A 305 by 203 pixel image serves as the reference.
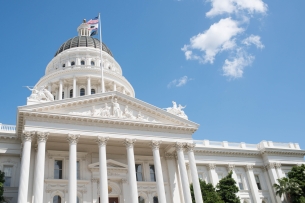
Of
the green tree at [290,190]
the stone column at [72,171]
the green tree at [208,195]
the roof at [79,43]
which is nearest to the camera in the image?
the stone column at [72,171]

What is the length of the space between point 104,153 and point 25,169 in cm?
676

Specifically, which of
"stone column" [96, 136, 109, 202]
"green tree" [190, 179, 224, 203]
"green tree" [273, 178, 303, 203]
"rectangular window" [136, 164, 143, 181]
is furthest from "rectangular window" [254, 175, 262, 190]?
"stone column" [96, 136, 109, 202]

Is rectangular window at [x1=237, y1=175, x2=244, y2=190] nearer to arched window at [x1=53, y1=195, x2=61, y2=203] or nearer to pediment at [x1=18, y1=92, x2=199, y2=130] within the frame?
pediment at [x1=18, y1=92, x2=199, y2=130]

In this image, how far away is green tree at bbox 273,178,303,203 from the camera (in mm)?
37656

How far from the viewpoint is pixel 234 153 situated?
42.2 meters

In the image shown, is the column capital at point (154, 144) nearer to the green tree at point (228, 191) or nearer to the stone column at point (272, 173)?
the green tree at point (228, 191)

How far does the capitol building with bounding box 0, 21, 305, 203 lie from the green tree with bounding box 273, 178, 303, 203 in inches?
87.9

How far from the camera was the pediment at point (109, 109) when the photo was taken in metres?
28.6

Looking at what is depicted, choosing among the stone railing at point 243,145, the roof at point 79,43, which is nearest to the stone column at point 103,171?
the stone railing at point 243,145

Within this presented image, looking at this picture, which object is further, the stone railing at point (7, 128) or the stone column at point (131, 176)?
the stone railing at point (7, 128)

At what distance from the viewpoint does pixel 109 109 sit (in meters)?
31.2

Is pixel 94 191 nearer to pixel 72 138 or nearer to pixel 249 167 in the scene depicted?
pixel 72 138

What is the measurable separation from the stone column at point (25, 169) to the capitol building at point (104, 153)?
0.16ft

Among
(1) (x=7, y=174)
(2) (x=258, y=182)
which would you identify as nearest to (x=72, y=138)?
(1) (x=7, y=174)
